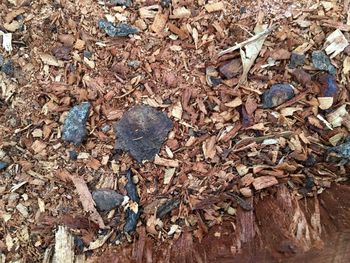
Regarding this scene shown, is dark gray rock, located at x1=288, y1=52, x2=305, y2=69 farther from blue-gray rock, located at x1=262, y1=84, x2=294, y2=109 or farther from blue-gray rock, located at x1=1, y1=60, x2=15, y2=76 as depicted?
blue-gray rock, located at x1=1, y1=60, x2=15, y2=76

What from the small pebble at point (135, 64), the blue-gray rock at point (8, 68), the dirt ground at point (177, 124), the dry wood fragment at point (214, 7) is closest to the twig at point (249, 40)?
the dirt ground at point (177, 124)

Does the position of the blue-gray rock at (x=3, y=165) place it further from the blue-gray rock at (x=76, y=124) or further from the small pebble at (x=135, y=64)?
the small pebble at (x=135, y=64)

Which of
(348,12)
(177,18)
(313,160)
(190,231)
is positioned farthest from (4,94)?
(348,12)

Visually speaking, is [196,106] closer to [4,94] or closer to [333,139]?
[333,139]

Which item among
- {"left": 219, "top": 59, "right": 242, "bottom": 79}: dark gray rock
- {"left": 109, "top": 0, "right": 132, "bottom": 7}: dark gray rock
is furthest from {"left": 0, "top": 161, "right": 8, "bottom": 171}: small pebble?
{"left": 219, "top": 59, "right": 242, "bottom": 79}: dark gray rock

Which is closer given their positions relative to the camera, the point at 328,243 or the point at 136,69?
the point at 328,243

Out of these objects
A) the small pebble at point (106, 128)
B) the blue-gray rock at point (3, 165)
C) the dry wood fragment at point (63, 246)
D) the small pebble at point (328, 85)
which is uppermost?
the small pebble at point (328, 85)

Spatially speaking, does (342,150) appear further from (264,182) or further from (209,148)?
(209,148)
